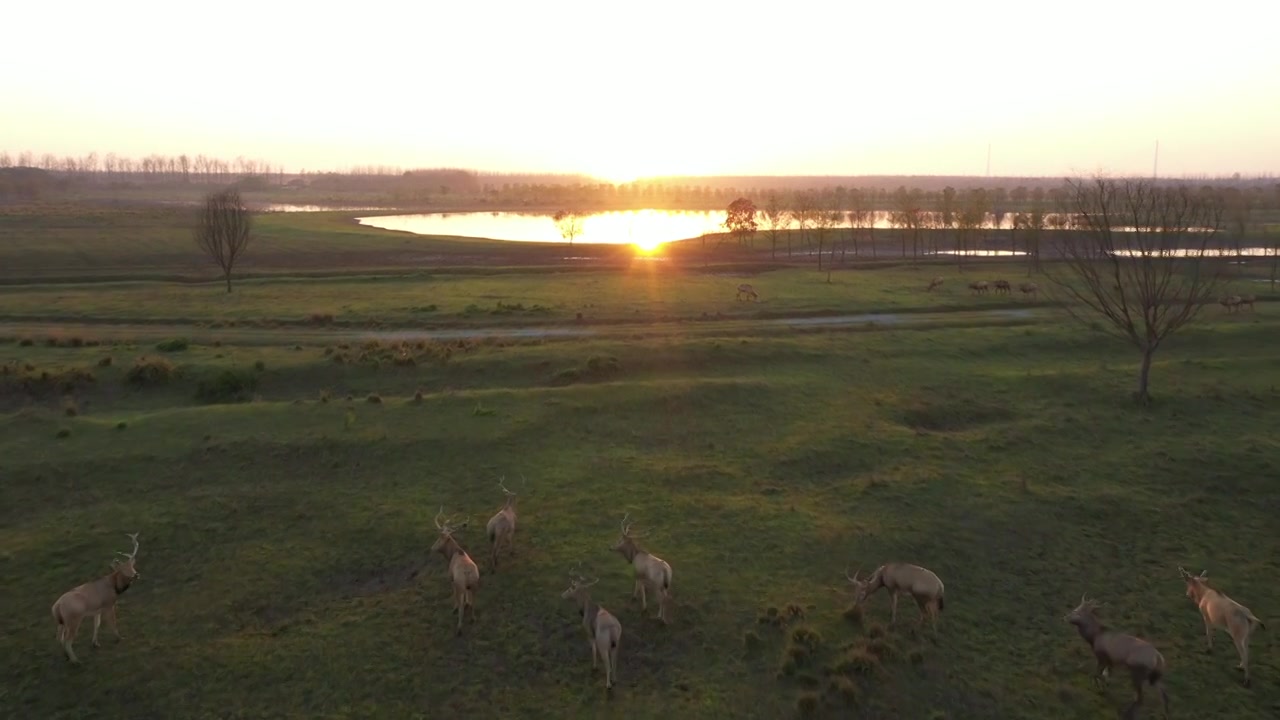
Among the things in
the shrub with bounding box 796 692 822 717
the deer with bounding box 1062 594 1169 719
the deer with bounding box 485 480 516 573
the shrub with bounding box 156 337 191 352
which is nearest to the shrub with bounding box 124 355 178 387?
the shrub with bounding box 156 337 191 352

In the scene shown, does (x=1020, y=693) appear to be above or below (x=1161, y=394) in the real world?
below

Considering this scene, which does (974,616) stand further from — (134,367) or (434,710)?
(134,367)

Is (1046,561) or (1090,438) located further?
(1090,438)

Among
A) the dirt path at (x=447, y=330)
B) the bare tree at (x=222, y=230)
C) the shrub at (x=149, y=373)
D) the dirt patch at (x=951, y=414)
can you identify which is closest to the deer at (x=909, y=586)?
the dirt patch at (x=951, y=414)

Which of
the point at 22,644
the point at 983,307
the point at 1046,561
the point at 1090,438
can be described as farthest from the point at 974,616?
the point at 983,307

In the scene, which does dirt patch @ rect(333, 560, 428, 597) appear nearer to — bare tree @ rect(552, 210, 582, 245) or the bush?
the bush

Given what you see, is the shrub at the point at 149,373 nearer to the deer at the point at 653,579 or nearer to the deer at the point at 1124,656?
the deer at the point at 653,579
